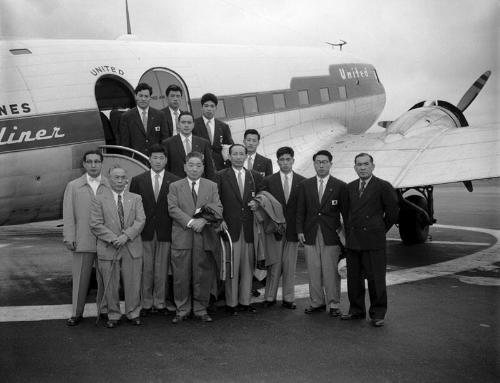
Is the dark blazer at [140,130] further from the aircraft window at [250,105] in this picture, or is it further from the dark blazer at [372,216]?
the aircraft window at [250,105]

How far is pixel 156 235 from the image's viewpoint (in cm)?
626

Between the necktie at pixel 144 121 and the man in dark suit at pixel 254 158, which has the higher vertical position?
the necktie at pixel 144 121

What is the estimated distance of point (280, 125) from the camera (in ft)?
35.5

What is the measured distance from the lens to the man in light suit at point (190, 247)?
6027 millimetres

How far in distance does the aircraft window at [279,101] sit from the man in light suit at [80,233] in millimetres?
5443

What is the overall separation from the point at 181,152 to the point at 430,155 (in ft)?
15.0

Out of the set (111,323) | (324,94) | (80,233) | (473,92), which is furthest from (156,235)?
(473,92)

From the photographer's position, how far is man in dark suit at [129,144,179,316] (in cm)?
→ 624

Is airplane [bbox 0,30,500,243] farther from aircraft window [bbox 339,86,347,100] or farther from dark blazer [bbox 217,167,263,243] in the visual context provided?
dark blazer [bbox 217,167,263,243]

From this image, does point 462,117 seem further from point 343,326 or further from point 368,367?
point 368,367

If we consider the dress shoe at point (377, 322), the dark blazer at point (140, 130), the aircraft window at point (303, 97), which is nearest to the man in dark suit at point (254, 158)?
the dark blazer at point (140, 130)

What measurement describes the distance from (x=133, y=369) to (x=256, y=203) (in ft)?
8.24

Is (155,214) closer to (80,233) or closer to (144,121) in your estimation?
(80,233)

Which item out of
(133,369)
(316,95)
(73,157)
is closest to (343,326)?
(133,369)
